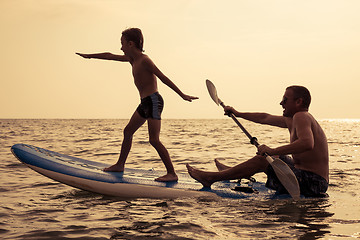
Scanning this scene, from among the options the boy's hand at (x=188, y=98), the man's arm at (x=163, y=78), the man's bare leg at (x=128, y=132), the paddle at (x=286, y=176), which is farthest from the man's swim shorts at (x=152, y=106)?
the paddle at (x=286, y=176)

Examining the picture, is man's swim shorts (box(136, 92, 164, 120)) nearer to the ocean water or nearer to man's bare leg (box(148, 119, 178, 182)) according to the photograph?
man's bare leg (box(148, 119, 178, 182))

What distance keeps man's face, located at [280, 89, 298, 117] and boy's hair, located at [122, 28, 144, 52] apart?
2022mm

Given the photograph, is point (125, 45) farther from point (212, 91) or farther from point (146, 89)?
point (212, 91)

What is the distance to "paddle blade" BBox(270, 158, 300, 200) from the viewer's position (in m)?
4.26

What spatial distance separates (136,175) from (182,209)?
126 cm

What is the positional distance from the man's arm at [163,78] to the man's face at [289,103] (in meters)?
1.15

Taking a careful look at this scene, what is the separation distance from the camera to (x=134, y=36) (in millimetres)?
5234

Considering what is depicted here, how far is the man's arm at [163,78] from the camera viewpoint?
5.00 metres

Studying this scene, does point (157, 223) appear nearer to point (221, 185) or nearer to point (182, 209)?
point (182, 209)

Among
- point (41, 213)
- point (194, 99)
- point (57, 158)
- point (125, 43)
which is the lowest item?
point (41, 213)

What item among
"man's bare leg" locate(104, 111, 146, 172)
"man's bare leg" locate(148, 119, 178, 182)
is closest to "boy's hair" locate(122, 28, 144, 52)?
"man's bare leg" locate(104, 111, 146, 172)

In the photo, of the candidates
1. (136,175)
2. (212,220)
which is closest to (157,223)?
(212,220)

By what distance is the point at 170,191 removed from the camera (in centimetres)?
491

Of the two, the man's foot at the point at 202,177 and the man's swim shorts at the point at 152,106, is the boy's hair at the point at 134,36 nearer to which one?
the man's swim shorts at the point at 152,106
